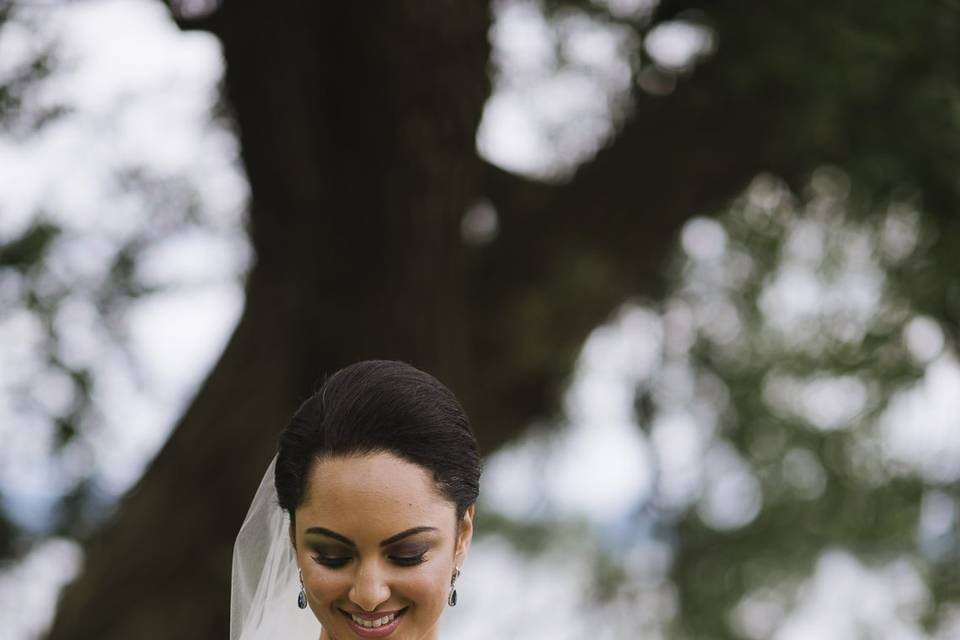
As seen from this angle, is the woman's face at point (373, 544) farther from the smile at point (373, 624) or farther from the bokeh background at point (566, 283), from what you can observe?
the bokeh background at point (566, 283)

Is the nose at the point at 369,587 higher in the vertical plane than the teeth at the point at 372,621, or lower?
higher

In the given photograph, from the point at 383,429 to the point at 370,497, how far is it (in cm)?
13

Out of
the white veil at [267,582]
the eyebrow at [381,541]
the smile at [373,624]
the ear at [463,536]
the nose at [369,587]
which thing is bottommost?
the white veil at [267,582]

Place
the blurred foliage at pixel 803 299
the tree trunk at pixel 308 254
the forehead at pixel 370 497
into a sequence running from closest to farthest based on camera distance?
1. the forehead at pixel 370 497
2. the tree trunk at pixel 308 254
3. the blurred foliage at pixel 803 299

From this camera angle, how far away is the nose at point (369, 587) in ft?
8.01

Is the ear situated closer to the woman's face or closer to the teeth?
the woman's face

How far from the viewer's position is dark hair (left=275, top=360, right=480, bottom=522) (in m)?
2.49

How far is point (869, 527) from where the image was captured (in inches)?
272

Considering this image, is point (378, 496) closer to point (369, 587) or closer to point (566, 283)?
point (369, 587)

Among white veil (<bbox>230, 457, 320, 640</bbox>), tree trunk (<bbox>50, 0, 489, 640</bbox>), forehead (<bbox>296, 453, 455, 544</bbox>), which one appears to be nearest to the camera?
forehead (<bbox>296, 453, 455, 544</bbox>)

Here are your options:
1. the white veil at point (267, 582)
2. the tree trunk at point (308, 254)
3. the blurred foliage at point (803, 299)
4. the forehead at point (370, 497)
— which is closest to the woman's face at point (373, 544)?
the forehead at point (370, 497)

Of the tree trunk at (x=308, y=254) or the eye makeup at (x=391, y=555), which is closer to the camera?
the eye makeup at (x=391, y=555)

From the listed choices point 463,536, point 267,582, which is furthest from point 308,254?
point 463,536

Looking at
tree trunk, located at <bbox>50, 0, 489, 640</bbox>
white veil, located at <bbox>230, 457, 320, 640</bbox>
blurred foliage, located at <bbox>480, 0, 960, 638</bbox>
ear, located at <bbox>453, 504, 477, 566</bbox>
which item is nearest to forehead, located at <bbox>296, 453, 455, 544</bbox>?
ear, located at <bbox>453, 504, 477, 566</bbox>
